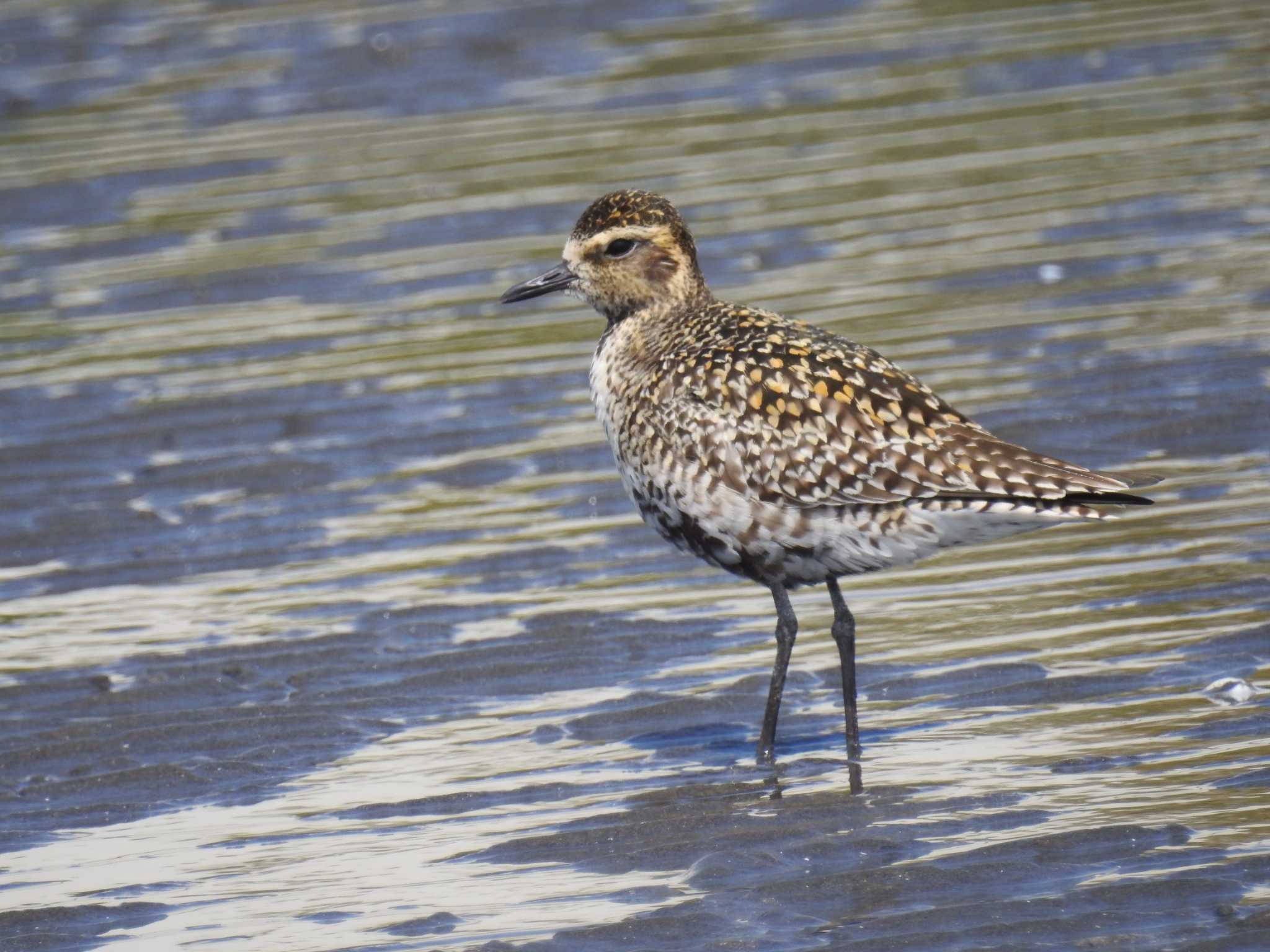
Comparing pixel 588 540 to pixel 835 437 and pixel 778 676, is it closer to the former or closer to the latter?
pixel 778 676

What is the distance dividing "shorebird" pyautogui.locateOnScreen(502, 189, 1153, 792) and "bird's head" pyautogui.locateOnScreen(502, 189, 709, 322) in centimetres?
33

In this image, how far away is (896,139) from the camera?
18641mm

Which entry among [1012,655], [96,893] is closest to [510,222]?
[1012,655]

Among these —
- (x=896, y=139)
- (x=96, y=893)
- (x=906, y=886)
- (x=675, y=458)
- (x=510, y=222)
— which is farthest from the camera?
(x=896, y=139)

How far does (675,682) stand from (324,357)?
226 inches

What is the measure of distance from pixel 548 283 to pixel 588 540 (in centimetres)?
199

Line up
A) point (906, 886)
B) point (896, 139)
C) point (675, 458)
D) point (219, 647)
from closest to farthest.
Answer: point (906, 886)
point (675, 458)
point (219, 647)
point (896, 139)

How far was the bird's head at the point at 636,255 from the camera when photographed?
9.23 meters

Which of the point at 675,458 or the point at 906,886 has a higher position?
the point at 675,458

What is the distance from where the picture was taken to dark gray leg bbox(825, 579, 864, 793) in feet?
27.3

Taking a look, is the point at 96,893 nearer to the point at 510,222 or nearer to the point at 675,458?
the point at 675,458

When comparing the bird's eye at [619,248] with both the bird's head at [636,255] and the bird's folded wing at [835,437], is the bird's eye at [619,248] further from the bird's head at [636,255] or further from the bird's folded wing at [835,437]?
the bird's folded wing at [835,437]

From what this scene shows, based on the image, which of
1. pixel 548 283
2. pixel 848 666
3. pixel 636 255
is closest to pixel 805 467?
pixel 848 666

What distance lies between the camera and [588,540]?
1110 centimetres
